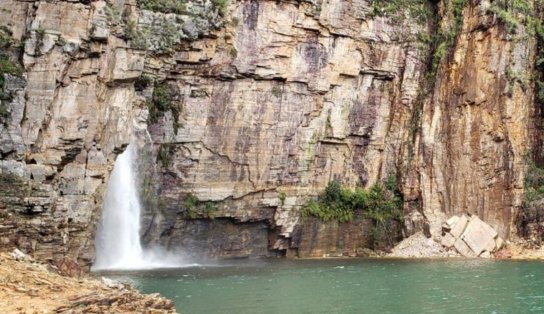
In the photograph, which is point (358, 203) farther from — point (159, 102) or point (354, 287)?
point (354, 287)

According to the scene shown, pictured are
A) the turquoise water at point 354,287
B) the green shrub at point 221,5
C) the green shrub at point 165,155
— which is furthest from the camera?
the green shrub at point 165,155

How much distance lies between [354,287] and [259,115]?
42.9 feet

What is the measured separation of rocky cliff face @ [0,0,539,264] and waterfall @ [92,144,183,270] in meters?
0.78

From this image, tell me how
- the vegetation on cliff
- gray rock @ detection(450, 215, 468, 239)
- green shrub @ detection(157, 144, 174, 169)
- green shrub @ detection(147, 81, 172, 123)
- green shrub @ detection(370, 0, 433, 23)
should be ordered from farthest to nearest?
1. green shrub @ detection(370, 0, 433, 23)
2. gray rock @ detection(450, 215, 468, 239)
3. green shrub @ detection(157, 144, 174, 169)
4. green shrub @ detection(147, 81, 172, 123)
5. the vegetation on cliff

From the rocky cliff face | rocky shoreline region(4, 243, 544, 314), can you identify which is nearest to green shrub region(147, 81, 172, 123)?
the rocky cliff face

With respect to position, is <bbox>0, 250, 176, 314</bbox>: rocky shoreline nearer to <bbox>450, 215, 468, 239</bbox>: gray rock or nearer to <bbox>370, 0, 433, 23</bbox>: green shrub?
<bbox>450, 215, 468, 239</bbox>: gray rock

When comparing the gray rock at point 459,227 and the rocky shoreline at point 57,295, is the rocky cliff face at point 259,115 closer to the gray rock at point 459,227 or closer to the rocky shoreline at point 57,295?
the gray rock at point 459,227

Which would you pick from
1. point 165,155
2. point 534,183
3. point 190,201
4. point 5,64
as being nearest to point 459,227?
point 534,183

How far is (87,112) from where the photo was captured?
2492cm

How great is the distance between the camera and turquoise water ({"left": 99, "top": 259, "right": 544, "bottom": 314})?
699 inches

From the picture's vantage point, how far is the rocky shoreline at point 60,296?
Answer: 42.8 ft

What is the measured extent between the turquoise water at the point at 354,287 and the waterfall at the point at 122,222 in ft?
10.6

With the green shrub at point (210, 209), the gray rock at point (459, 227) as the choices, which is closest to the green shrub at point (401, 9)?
the gray rock at point (459, 227)

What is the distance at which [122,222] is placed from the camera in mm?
29578
